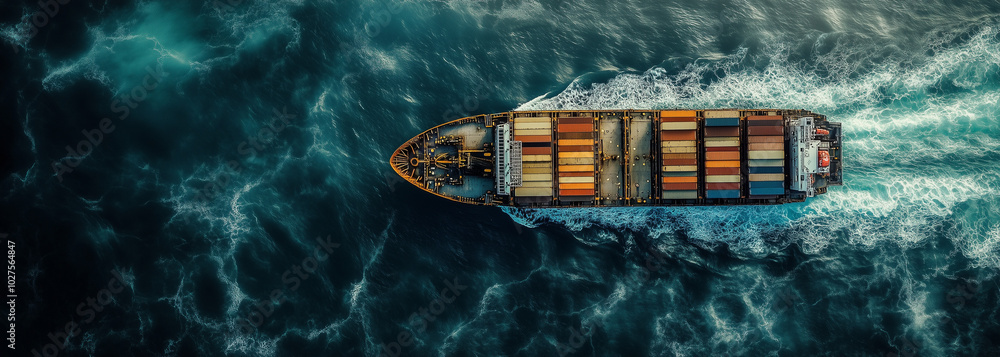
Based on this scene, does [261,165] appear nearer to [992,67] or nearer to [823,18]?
[823,18]

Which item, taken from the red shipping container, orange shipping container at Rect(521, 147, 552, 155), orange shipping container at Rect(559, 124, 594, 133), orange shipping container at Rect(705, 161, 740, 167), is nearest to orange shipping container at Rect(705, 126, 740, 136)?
orange shipping container at Rect(705, 161, 740, 167)

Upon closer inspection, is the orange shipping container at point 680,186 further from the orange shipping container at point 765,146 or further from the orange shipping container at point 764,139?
the orange shipping container at point 764,139

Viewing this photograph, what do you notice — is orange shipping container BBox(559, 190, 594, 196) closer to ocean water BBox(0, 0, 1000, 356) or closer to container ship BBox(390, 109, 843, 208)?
container ship BBox(390, 109, 843, 208)

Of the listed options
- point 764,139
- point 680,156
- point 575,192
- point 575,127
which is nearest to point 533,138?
point 575,127

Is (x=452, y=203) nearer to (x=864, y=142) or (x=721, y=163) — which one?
(x=721, y=163)

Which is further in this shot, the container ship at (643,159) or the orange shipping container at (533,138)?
the orange shipping container at (533,138)

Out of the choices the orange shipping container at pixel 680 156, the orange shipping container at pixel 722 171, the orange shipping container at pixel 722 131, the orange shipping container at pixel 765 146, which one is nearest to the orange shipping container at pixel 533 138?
the orange shipping container at pixel 680 156

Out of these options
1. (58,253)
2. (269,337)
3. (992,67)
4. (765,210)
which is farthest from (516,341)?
(992,67)
